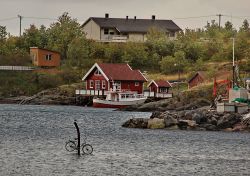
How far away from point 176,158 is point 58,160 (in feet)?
25.9

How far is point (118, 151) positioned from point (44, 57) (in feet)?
287

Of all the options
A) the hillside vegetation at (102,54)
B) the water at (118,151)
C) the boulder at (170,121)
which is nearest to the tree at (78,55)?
the hillside vegetation at (102,54)

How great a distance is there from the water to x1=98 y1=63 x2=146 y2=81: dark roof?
36794 mm

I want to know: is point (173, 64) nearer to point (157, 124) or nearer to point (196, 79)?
point (196, 79)

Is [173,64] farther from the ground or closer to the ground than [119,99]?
farther from the ground

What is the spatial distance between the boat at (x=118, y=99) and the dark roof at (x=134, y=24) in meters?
47.4

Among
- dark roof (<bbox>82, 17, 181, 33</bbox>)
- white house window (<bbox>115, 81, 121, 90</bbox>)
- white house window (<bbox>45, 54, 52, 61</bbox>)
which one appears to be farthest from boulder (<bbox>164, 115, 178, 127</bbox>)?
dark roof (<bbox>82, 17, 181, 33</bbox>)

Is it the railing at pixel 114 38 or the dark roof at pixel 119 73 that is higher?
the railing at pixel 114 38

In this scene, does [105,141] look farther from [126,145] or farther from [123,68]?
[123,68]

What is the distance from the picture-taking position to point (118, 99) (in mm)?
119625

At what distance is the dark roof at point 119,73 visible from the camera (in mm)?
122169

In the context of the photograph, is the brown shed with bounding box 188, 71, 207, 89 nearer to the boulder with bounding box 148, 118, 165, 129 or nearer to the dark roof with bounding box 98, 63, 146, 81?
the dark roof with bounding box 98, 63, 146, 81

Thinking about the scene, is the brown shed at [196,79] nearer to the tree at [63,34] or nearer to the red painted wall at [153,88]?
the red painted wall at [153,88]

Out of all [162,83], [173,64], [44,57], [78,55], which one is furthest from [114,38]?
[162,83]
